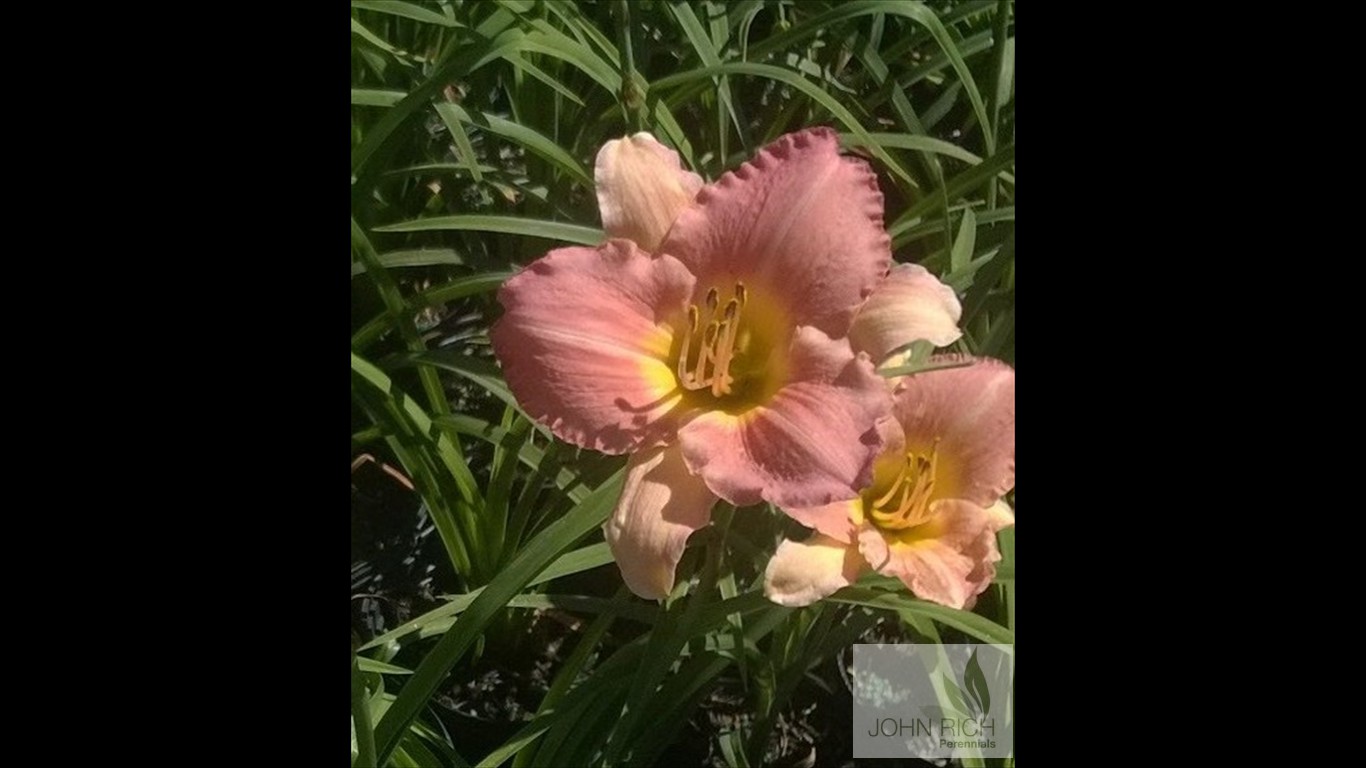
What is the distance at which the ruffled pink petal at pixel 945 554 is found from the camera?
101cm

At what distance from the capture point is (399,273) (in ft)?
Result: 3.34

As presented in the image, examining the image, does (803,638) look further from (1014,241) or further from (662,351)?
(1014,241)

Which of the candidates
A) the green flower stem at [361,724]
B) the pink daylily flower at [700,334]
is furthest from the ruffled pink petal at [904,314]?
the green flower stem at [361,724]

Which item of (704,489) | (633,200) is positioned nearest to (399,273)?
(633,200)

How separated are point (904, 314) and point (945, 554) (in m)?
0.19

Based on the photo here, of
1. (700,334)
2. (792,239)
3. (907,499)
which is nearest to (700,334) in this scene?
(700,334)

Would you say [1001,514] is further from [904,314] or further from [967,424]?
[904,314]

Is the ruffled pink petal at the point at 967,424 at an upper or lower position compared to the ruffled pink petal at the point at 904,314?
lower

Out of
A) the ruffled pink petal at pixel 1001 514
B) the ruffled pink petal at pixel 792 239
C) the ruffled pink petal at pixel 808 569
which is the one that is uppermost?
the ruffled pink petal at pixel 792 239

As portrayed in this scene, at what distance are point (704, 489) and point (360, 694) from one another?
312 mm
